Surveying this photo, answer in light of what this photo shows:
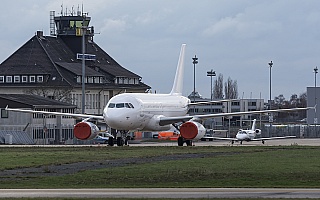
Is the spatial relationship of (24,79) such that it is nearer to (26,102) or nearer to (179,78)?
(26,102)

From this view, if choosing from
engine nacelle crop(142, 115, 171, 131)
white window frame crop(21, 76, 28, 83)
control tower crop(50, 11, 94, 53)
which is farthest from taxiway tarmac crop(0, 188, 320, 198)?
control tower crop(50, 11, 94, 53)

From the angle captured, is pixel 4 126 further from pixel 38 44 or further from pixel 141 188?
pixel 141 188

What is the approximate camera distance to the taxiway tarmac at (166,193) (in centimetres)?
2512

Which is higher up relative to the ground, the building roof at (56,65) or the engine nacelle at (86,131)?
the building roof at (56,65)

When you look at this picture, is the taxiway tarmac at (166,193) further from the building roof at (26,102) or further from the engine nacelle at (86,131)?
the building roof at (26,102)

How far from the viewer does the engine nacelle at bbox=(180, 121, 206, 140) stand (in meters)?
59.5

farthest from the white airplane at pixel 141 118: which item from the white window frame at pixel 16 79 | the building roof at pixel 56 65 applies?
the white window frame at pixel 16 79

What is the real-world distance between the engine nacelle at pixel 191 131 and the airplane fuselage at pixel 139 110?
312 centimetres

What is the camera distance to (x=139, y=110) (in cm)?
6081

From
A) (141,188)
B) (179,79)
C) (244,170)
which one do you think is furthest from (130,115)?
(141,188)

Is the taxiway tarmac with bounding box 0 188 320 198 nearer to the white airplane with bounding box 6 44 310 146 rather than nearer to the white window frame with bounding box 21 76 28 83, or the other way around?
the white airplane with bounding box 6 44 310 146

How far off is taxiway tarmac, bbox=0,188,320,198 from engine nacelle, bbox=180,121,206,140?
105 feet

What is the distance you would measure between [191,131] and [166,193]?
111 ft

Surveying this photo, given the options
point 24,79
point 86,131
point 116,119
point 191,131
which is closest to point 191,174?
point 116,119
